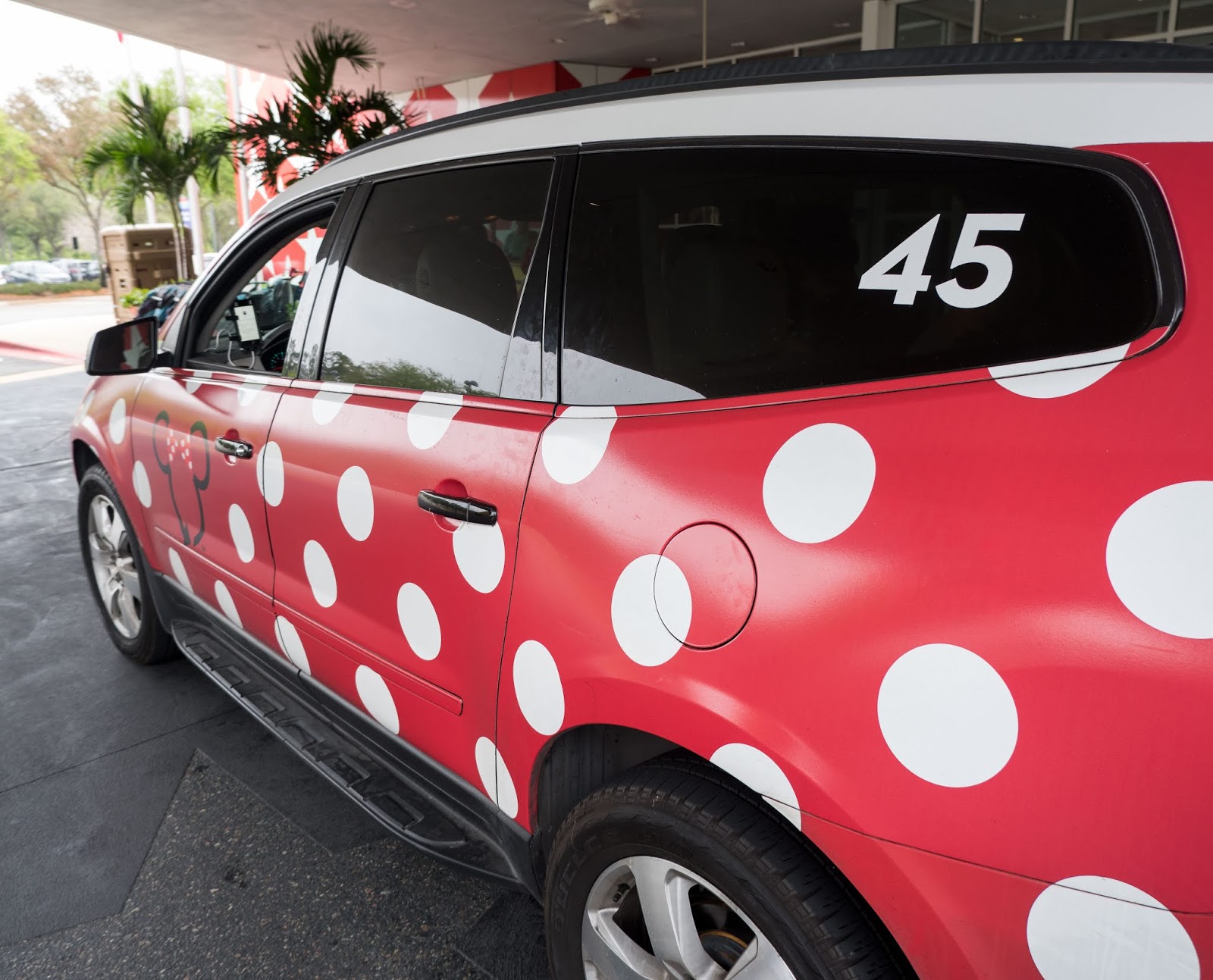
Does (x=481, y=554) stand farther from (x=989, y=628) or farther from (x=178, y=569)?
(x=178, y=569)

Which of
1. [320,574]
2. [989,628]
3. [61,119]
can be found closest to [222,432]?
[320,574]

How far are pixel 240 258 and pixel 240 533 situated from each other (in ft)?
2.84

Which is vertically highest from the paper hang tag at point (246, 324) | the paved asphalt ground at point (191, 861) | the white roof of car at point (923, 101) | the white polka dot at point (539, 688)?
the white roof of car at point (923, 101)

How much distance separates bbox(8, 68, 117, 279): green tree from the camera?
112 feet

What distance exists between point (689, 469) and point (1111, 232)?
22.8 inches

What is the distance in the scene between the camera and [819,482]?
3.67 ft

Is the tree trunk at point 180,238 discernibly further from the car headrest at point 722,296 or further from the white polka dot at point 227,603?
the car headrest at point 722,296

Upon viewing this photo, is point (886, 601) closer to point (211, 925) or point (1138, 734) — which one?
point (1138, 734)

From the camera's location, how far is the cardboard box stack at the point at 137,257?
45.7 ft

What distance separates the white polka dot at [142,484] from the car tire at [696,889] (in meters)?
2.07

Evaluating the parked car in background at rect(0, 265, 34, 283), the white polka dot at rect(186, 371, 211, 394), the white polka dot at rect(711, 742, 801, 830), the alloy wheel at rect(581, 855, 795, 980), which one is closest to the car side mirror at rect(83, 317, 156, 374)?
the white polka dot at rect(186, 371, 211, 394)

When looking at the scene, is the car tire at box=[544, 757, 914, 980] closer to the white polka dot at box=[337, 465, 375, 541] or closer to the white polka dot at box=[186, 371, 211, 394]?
the white polka dot at box=[337, 465, 375, 541]

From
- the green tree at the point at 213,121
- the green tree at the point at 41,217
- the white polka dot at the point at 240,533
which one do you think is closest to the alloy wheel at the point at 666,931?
the white polka dot at the point at 240,533

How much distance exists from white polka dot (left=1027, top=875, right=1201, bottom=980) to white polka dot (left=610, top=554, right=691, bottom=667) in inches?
20.7
